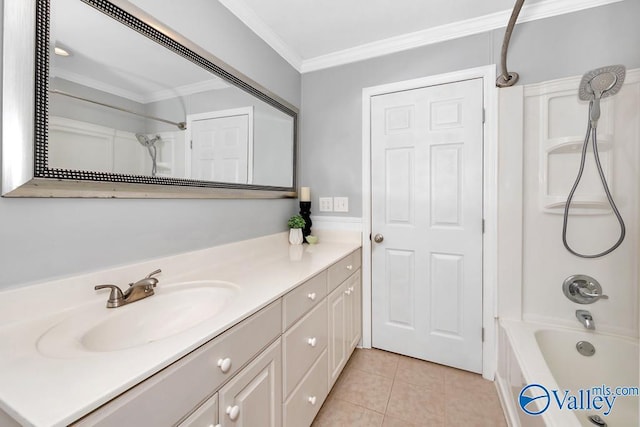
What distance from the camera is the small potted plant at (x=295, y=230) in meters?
2.02

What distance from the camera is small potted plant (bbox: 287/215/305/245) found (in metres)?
2.02

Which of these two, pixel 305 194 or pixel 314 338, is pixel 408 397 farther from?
pixel 305 194

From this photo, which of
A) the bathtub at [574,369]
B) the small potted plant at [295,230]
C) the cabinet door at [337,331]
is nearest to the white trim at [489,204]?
the bathtub at [574,369]

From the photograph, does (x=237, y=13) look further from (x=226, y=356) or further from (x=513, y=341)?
(x=513, y=341)

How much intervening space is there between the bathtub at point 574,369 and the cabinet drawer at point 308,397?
0.91 m

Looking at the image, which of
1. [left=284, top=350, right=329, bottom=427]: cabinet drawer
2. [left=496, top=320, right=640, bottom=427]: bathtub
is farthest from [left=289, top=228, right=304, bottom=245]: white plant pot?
[left=496, top=320, right=640, bottom=427]: bathtub

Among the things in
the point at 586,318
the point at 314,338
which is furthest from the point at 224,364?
the point at 586,318

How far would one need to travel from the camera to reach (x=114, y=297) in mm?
922

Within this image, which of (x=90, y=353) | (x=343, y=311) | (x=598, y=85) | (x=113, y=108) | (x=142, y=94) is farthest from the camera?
(x=343, y=311)

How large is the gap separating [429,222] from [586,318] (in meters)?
0.96

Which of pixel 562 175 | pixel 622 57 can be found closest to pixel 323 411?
pixel 562 175

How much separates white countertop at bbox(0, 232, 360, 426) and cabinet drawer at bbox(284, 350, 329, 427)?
477 mm

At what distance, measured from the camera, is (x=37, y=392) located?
490 mm

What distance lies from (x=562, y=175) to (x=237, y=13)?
2.13m
